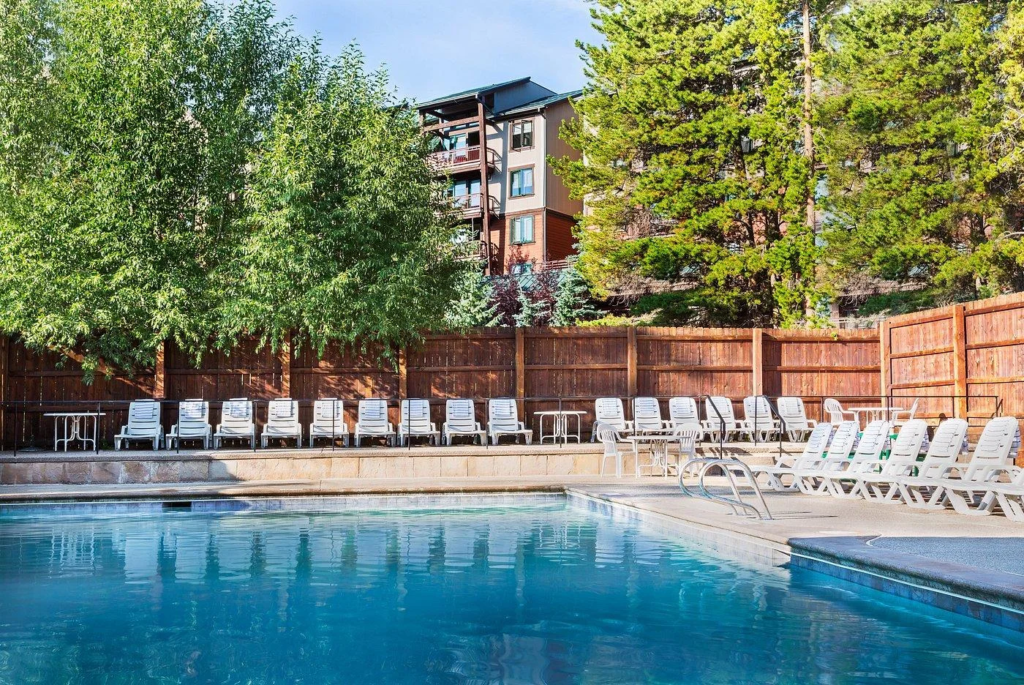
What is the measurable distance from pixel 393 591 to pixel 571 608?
1.36 m

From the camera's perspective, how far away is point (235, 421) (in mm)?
16266

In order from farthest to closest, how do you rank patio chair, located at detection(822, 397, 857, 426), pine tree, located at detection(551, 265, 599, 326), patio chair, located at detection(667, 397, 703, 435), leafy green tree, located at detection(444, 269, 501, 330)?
pine tree, located at detection(551, 265, 599, 326), leafy green tree, located at detection(444, 269, 501, 330), patio chair, located at detection(667, 397, 703, 435), patio chair, located at detection(822, 397, 857, 426)

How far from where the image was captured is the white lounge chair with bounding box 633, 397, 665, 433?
1683cm

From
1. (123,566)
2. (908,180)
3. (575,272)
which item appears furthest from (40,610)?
(575,272)

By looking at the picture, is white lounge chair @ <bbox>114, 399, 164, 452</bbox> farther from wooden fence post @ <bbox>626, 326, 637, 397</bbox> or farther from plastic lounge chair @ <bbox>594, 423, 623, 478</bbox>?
wooden fence post @ <bbox>626, 326, 637, 397</bbox>

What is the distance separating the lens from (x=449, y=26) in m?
26.4

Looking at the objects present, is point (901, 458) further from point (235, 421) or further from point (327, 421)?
point (235, 421)

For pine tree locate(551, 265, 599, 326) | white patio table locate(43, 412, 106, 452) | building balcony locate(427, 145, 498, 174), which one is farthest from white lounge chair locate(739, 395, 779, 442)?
building balcony locate(427, 145, 498, 174)

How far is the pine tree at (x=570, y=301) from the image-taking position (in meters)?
26.9

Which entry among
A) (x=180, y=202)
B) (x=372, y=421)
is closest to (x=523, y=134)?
(x=180, y=202)

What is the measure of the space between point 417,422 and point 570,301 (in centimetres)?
1098

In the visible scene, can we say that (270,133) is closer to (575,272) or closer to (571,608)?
(575,272)

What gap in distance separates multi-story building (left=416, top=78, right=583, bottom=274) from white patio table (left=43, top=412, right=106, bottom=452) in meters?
18.4

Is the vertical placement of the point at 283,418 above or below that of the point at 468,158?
below
